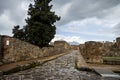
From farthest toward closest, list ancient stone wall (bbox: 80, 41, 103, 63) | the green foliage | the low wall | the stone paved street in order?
the green foliage < ancient stone wall (bbox: 80, 41, 103, 63) < the low wall < the stone paved street

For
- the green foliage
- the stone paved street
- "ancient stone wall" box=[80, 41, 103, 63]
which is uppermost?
the green foliage

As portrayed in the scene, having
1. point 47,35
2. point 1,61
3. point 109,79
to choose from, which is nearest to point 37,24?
point 47,35

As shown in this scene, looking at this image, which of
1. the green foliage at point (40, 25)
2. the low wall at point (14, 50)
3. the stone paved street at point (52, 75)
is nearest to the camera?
the stone paved street at point (52, 75)

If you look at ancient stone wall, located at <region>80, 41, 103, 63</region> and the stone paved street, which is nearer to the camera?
the stone paved street

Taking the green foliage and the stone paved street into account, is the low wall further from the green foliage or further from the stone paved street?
the green foliage

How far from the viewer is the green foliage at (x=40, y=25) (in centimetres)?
2331

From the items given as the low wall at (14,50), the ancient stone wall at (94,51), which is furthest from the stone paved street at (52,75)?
the ancient stone wall at (94,51)

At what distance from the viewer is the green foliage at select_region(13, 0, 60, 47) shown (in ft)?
76.5

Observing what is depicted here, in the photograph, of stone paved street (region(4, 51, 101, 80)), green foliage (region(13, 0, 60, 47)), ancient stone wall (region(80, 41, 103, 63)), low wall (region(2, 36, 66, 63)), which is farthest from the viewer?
green foliage (region(13, 0, 60, 47))

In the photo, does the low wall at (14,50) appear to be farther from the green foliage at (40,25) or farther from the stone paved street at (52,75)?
the green foliage at (40,25)

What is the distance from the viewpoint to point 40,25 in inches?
910

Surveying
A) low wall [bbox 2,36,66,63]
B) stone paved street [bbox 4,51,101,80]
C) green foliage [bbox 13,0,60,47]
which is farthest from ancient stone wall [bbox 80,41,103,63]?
green foliage [bbox 13,0,60,47]

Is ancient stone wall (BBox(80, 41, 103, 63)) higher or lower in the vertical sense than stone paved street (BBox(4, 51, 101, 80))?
higher

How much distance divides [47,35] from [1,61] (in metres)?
15.2
